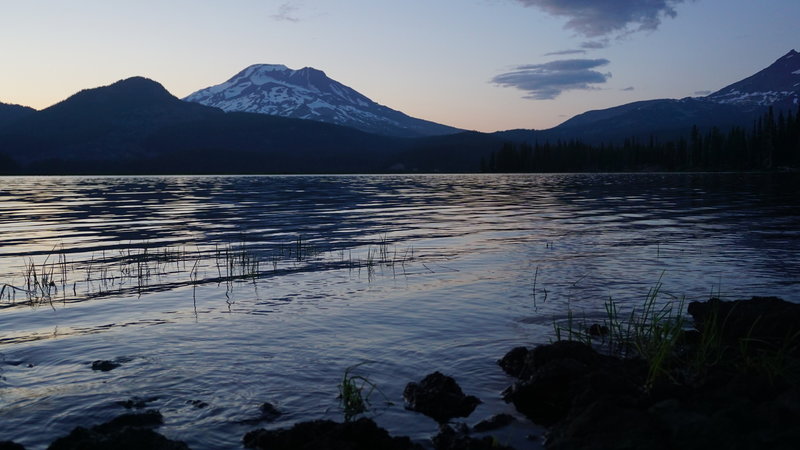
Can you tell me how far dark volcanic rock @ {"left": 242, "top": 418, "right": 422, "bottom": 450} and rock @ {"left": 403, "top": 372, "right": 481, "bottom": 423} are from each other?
1491mm

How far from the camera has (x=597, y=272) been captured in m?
21.0

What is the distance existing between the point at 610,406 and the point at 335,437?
3.46m

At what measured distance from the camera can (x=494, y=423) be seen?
8852mm

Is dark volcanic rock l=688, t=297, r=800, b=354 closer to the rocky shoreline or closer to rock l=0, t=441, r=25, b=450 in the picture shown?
the rocky shoreline

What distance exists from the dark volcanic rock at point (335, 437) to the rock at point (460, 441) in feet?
1.79

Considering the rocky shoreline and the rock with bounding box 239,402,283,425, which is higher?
the rocky shoreline

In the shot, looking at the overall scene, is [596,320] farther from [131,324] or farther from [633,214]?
[633,214]

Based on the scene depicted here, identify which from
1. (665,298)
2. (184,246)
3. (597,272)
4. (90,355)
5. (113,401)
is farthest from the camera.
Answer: (184,246)

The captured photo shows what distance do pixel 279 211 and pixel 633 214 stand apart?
29419mm

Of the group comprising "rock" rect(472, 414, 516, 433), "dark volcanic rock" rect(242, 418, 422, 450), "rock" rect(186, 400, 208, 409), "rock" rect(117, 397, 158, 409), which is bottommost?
"rock" rect(472, 414, 516, 433)

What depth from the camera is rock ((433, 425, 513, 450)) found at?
7520 mm

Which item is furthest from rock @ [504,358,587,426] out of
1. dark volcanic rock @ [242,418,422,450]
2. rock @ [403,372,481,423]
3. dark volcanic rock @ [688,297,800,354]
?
dark volcanic rock @ [688,297,800,354]

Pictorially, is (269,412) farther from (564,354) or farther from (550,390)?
(564,354)

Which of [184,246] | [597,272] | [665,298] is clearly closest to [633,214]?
[597,272]
